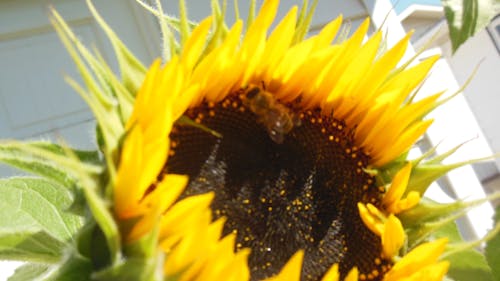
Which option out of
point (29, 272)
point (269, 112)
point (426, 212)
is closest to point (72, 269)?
point (29, 272)

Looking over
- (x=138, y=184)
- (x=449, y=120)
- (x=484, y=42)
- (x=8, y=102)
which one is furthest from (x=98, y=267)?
(x=484, y=42)

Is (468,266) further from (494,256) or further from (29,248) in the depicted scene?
(29,248)

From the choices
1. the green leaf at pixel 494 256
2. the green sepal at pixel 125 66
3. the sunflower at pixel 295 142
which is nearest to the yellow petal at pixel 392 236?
the sunflower at pixel 295 142

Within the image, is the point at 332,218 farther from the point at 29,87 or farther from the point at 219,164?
the point at 29,87

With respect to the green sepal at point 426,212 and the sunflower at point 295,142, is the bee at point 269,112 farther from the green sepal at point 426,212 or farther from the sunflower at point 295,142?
the green sepal at point 426,212

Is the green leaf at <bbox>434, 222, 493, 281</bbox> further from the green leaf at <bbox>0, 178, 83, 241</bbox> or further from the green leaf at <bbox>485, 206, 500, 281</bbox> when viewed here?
the green leaf at <bbox>0, 178, 83, 241</bbox>

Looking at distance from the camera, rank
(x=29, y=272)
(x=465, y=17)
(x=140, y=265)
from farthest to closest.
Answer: (x=465, y=17)
(x=29, y=272)
(x=140, y=265)

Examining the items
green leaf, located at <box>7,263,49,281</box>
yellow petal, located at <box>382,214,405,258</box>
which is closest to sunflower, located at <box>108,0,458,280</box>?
yellow petal, located at <box>382,214,405,258</box>
